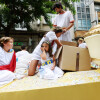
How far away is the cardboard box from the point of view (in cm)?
135

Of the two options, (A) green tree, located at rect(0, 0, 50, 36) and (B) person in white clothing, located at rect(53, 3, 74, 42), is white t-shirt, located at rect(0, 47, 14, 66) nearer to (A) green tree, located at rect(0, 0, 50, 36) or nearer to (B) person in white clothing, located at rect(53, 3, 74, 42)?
(B) person in white clothing, located at rect(53, 3, 74, 42)

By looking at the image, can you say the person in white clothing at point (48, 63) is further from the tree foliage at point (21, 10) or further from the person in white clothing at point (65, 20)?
the tree foliage at point (21, 10)

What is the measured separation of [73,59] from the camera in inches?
54.4

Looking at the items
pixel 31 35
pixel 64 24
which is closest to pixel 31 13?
pixel 31 35

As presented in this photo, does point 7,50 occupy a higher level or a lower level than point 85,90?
higher

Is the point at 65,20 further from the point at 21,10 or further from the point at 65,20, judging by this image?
the point at 21,10

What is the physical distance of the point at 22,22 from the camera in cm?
600

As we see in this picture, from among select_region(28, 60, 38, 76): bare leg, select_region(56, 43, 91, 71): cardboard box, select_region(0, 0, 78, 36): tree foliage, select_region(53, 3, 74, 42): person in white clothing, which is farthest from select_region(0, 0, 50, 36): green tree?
select_region(56, 43, 91, 71): cardboard box

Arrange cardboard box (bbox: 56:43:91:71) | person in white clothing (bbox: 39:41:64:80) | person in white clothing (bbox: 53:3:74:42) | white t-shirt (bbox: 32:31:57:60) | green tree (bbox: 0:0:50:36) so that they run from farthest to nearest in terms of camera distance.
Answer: green tree (bbox: 0:0:50:36) → person in white clothing (bbox: 53:3:74:42) → white t-shirt (bbox: 32:31:57:60) → cardboard box (bbox: 56:43:91:71) → person in white clothing (bbox: 39:41:64:80)

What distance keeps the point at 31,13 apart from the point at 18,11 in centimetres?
69

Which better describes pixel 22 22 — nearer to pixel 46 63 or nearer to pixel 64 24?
pixel 64 24

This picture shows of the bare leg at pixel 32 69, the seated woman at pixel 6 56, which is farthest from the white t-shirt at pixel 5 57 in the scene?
the bare leg at pixel 32 69

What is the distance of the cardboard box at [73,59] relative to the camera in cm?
135

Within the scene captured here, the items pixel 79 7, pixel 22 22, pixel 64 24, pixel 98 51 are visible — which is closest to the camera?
pixel 98 51
